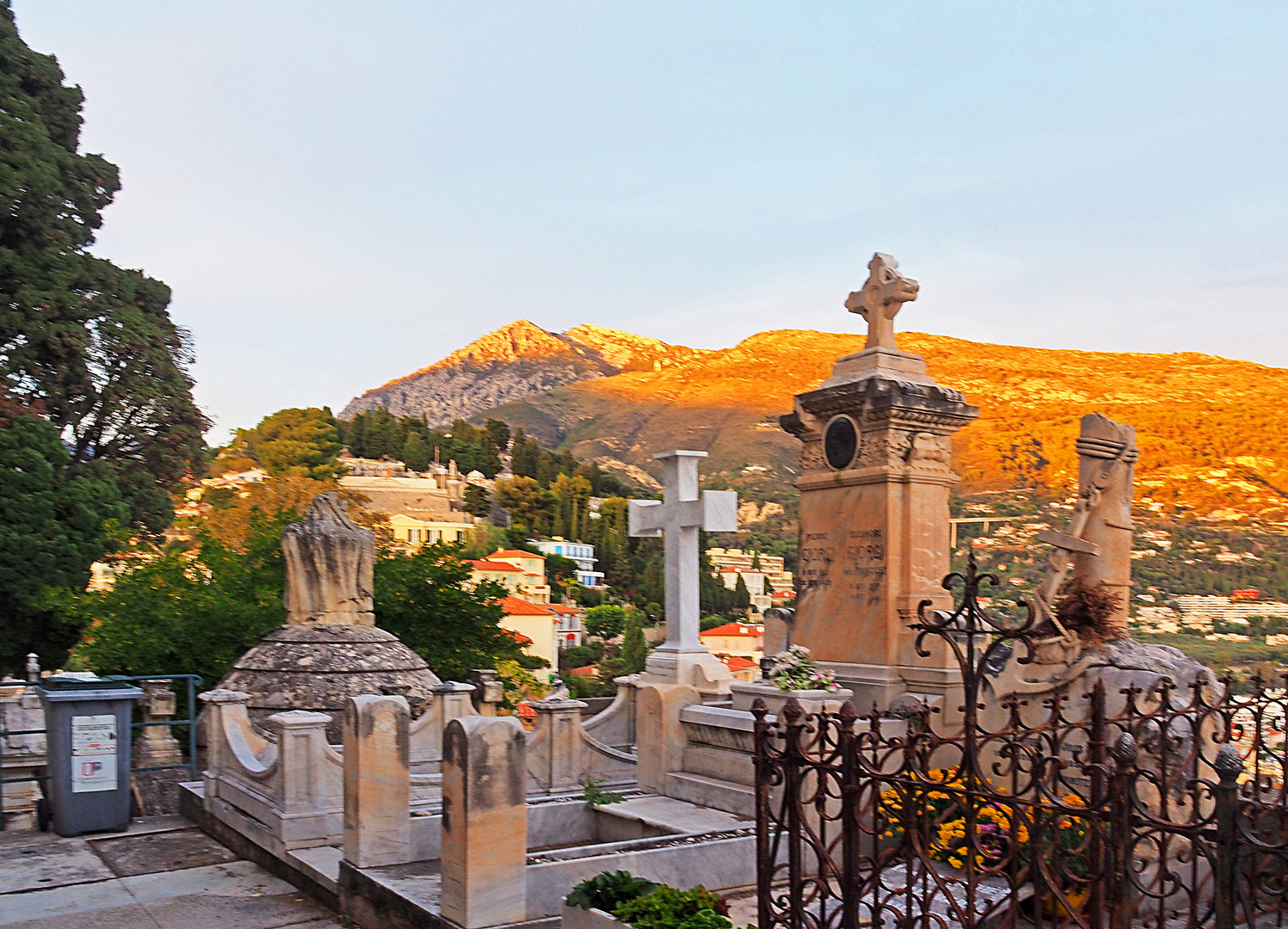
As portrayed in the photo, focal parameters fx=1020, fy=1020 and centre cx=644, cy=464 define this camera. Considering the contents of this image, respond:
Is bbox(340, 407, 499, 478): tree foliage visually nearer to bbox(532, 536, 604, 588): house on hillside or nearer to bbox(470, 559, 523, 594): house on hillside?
bbox(532, 536, 604, 588): house on hillside

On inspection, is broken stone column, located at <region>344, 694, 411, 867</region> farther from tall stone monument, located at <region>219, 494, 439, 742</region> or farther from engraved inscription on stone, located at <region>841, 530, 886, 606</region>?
engraved inscription on stone, located at <region>841, 530, 886, 606</region>

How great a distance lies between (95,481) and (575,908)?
23.8 m

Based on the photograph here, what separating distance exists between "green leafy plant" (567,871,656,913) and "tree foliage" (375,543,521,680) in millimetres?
10676

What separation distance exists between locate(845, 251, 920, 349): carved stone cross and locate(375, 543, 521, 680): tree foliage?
745cm

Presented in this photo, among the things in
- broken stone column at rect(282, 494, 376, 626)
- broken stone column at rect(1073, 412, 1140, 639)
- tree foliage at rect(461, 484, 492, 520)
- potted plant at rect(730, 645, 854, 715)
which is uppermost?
broken stone column at rect(1073, 412, 1140, 639)

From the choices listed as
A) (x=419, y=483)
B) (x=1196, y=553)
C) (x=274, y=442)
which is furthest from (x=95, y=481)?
(x=419, y=483)

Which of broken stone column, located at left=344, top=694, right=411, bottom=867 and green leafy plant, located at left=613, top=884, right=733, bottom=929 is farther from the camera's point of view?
broken stone column, located at left=344, top=694, right=411, bottom=867

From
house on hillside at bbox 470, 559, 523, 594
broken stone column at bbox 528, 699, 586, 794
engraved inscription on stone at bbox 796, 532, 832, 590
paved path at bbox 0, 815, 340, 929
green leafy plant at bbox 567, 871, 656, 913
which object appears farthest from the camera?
house on hillside at bbox 470, 559, 523, 594

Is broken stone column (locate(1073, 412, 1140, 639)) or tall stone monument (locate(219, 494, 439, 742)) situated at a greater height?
broken stone column (locate(1073, 412, 1140, 639))

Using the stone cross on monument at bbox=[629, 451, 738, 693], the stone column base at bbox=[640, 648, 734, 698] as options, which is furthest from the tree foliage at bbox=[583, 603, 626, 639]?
the stone column base at bbox=[640, 648, 734, 698]

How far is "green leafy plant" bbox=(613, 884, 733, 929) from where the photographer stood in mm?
4680

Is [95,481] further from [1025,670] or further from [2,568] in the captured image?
[1025,670]

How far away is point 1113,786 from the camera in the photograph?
146 inches

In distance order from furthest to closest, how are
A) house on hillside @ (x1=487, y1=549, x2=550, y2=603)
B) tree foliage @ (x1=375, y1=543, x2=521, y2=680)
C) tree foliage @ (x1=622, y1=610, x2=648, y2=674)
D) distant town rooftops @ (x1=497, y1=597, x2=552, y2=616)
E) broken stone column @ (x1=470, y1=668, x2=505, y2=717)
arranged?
1. house on hillside @ (x1=487, y1=549, x2=550, y2=603)
2. distant town rooftops @ (x1=497, y1=597, x2=552, y2=616)
3. tree foliage @ (x1=622, y1=610, x2=648, y2=674)
4. tree foliage @ (x1=375, y1=543, x2=521, y2=680)
5. broken stone column @ (x1=470, y1=668, x2=505, y2=717)
